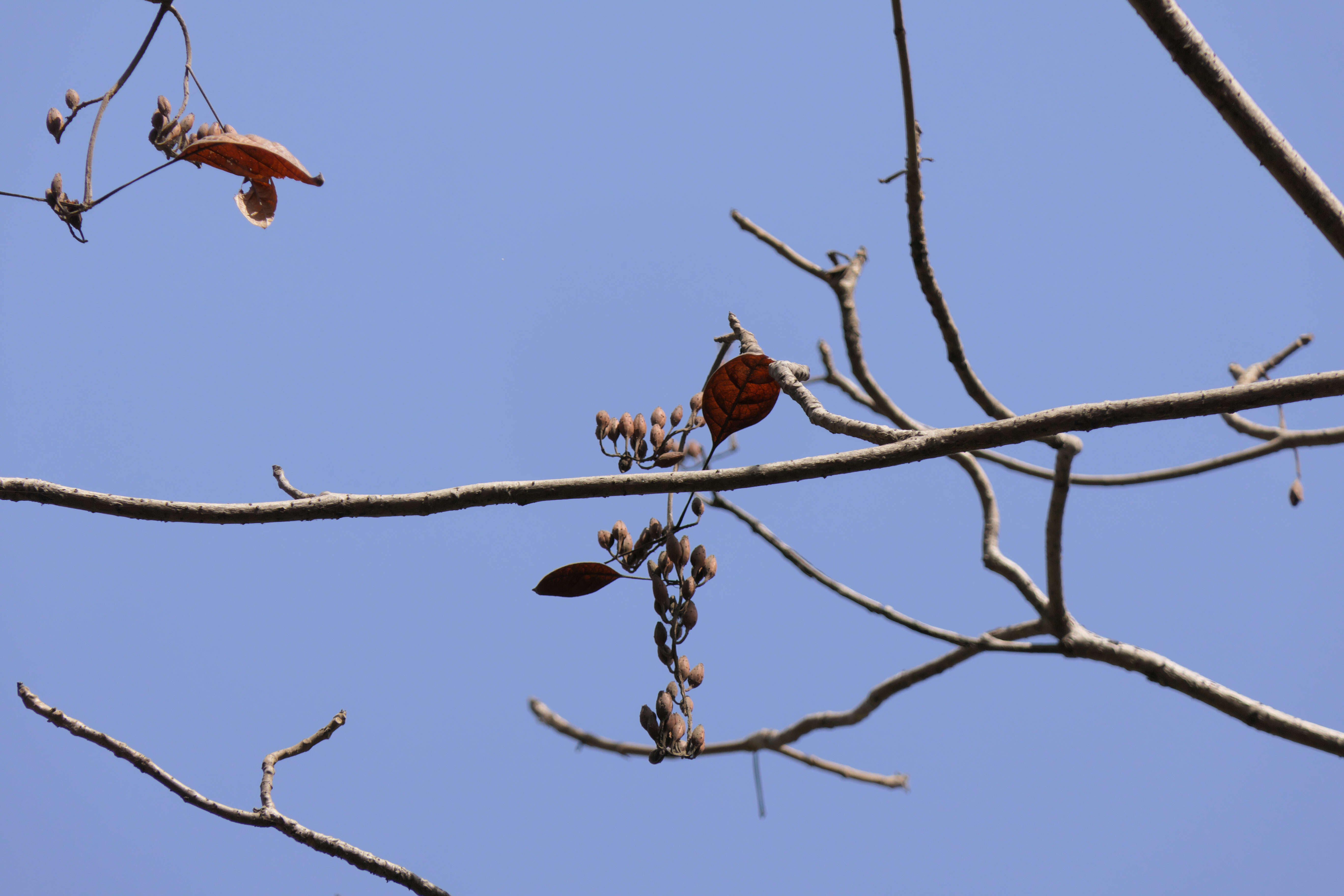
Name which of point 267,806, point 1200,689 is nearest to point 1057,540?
point 1200,689

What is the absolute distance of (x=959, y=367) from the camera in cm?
146

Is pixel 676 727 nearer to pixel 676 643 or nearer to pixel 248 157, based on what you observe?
pixel 676 643

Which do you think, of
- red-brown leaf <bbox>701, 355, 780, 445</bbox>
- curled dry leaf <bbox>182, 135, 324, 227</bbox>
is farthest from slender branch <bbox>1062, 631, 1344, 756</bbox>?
curled dry leaf <bbox>182, 135, 324, 227</bbox>

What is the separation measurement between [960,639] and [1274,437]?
3.09 ft

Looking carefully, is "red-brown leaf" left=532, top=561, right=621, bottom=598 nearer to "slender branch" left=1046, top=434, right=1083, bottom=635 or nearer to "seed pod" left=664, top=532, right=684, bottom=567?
"seed pod" left=664, top=532, right=684, bottom=567

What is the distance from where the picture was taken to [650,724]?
0.83 meters

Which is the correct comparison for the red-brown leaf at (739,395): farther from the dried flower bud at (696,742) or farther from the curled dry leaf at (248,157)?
the curled dry leaf at (248,157)

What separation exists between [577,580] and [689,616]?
18 cm

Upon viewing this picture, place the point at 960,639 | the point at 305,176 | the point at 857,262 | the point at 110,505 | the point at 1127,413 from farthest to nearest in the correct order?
the point at 857,262, the point at 960,639, the point at 305,176, the point at 110,505, the point at 1127,413

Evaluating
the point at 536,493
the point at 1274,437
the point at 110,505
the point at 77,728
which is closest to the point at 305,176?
the point at 110,505

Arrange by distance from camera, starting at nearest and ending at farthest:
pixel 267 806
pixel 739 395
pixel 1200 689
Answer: pixel 739 395, pixel 267 806, pixel 1200 689

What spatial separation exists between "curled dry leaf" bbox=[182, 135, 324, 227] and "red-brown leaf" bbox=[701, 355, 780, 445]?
0.64 m

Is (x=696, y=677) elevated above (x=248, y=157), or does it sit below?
below

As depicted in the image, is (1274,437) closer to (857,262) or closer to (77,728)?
(857,262)
